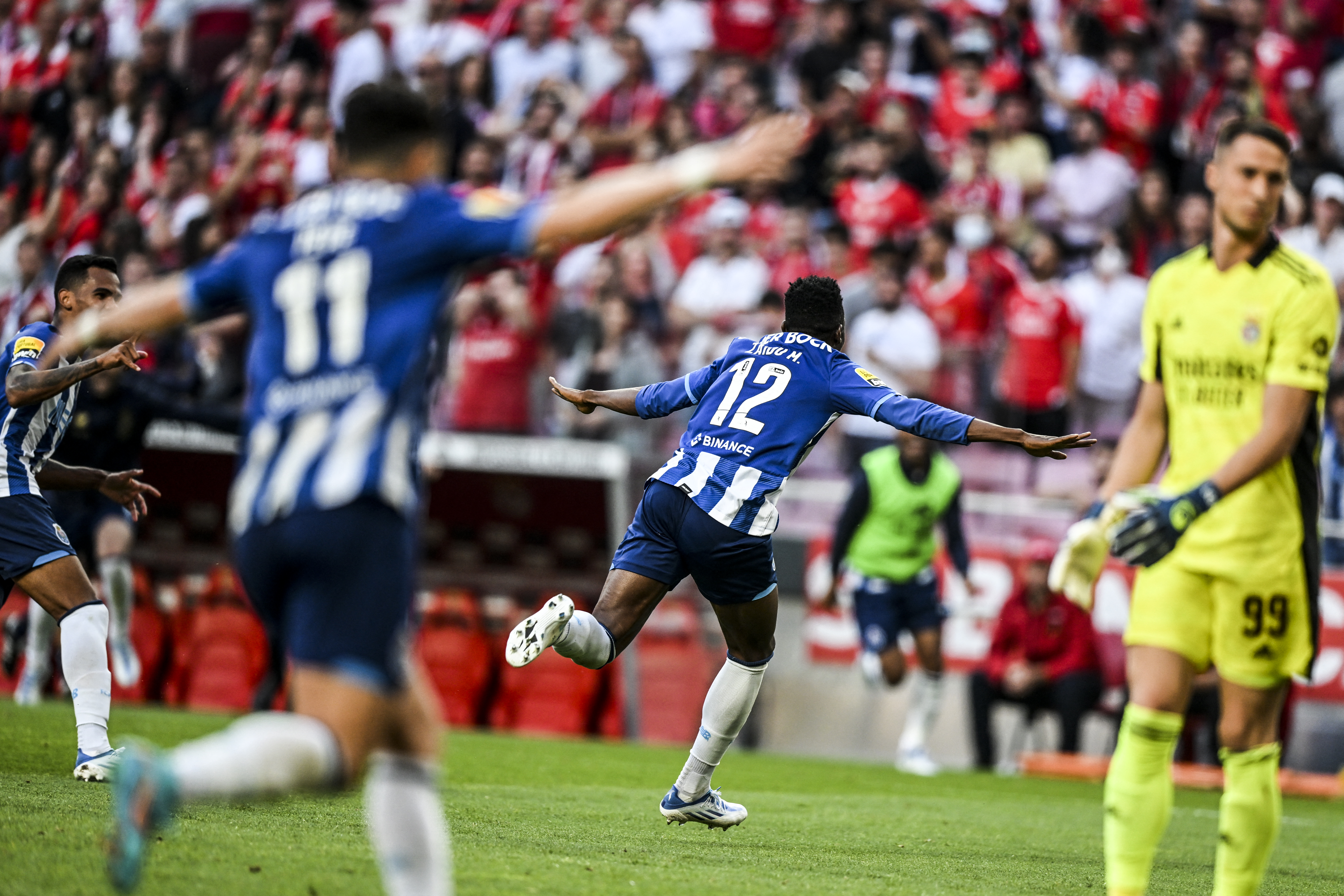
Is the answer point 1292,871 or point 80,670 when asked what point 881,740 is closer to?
point 1292,871

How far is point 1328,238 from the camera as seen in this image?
48.6ft

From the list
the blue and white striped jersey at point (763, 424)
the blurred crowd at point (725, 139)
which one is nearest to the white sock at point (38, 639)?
the blurred crowd at point (725, 139)

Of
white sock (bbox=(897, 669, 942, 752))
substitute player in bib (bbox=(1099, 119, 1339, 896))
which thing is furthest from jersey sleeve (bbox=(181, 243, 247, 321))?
white sock (bbox=(897, 669, 942, 752))

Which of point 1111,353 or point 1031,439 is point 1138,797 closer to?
point 1031,439

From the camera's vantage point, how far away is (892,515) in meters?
14.1

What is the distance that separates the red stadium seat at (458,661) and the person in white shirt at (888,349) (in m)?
4.14

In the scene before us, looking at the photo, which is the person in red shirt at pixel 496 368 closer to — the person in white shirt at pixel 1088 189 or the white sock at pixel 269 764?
the person in white shirt at pixel 1088 189

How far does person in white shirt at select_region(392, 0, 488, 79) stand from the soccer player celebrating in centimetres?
1196

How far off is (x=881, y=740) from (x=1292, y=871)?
816cm

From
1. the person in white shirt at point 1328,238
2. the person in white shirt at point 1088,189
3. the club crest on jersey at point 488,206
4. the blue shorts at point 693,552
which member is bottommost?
the blue shorts at point 693,552

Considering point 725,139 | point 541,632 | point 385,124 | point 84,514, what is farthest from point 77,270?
point 725,139

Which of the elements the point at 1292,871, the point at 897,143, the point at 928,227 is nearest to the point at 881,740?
the point at 928,227

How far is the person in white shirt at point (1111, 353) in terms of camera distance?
1490 cm

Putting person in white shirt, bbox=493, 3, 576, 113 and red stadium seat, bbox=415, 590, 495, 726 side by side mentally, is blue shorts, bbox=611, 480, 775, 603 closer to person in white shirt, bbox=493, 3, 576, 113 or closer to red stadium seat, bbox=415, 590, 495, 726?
red stadium seat, bbox=415, 590, 495, 726
